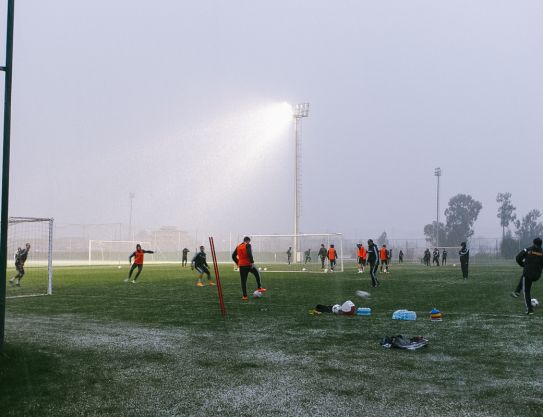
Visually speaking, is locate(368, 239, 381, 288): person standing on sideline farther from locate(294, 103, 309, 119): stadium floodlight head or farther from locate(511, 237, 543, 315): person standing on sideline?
locate(294, 103, 309, 119): stadium floodlight head

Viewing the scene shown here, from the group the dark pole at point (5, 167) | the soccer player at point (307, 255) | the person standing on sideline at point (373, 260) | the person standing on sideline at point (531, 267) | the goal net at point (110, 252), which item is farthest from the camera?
the goal net at point (110, 252)

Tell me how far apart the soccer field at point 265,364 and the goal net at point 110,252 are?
51.2 m

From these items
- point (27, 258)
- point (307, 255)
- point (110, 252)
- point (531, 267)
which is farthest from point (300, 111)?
point (531, 267)

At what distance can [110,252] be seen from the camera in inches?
2564

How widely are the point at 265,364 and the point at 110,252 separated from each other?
199 ft

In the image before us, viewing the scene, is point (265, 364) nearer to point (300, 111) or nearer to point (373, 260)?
point (373, 260)

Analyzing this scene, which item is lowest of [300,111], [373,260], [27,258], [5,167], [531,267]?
[27,258]

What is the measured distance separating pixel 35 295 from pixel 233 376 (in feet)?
45.7

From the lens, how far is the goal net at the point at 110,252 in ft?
207

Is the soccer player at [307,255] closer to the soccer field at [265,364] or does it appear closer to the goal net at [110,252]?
the goal net at [110,252]

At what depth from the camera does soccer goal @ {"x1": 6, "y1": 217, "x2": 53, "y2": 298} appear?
19953mm

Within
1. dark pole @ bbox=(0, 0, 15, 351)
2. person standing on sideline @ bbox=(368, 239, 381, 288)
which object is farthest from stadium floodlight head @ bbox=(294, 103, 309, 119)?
dark pole @ bbox=(0, 0, 15, 351)

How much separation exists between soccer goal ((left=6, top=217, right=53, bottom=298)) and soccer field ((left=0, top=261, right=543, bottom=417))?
21.7 ft

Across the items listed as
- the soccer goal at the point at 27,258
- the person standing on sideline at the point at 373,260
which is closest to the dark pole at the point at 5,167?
the soccer goal at the point at 27,258
